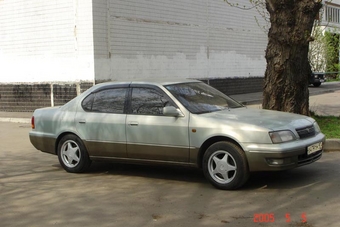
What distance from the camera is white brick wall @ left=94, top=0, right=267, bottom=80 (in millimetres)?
16922

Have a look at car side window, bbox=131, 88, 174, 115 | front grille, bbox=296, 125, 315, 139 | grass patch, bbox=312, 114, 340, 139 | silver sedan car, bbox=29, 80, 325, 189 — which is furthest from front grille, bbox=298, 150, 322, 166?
grass patch, bbox=312, 114, 340, 139

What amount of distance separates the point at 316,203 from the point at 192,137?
6.18 ft

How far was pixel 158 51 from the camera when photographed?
19016mm

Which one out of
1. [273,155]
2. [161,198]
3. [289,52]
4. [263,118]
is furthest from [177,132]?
[289,52]

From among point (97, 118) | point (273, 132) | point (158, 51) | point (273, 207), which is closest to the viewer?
point (273, 207)

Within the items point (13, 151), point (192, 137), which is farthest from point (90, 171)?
point (13, 151)

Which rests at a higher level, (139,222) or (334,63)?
(334,63)

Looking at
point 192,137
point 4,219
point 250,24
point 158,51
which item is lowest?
point 4,219

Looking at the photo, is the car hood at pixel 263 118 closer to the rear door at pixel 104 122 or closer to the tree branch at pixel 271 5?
the rear door at pixel 104 122

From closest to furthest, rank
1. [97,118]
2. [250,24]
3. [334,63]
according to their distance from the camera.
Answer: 1. [97,118]
2. [250,24]
3. [334,63]

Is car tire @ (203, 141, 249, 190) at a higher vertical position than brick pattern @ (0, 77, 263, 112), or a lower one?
lower

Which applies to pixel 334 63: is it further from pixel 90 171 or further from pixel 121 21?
pixel 90 171

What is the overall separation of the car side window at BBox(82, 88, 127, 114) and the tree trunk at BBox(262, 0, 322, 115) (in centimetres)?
406

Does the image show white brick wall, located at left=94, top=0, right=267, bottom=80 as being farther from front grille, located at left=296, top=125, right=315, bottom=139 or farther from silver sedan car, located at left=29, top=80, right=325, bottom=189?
front grille, located at left=296, top=125, right=315, bottom=139
